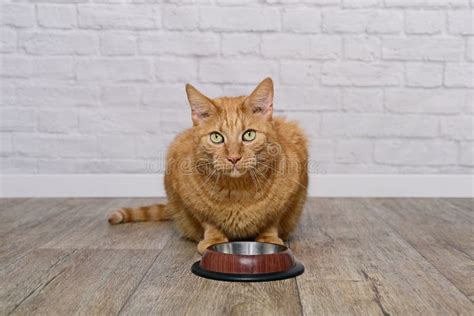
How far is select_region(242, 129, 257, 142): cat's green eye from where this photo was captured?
193 cm

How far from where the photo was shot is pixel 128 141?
3.22m

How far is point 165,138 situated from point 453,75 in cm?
141

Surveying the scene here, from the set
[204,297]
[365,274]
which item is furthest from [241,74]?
[204,297]

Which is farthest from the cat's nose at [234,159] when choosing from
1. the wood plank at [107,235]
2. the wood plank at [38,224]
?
the wood plank at [38,224]

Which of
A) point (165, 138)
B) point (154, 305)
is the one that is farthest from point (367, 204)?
point (154, 305)

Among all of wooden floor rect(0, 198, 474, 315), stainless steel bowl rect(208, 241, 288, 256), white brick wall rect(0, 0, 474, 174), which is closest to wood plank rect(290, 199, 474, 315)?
wooden floor rect(0, 198, 474, 315)

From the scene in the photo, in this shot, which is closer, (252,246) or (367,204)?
(252,246)

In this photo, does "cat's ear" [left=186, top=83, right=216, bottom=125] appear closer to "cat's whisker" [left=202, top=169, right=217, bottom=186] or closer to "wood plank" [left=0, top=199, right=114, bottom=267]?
"cat's whisker" [left=202, top=169, right=217, bottom=186]

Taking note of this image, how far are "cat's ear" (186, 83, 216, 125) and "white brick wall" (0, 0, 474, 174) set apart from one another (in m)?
1.15

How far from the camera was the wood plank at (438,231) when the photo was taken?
70.6 inches

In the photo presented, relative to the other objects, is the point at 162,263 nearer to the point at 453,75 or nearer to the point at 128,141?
the point at 128,141

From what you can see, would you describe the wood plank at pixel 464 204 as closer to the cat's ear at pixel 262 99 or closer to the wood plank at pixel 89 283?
the cat's ear at pixel 262 99

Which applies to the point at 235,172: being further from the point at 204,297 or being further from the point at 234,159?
the point at 204,297

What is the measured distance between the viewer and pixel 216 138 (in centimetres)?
193
